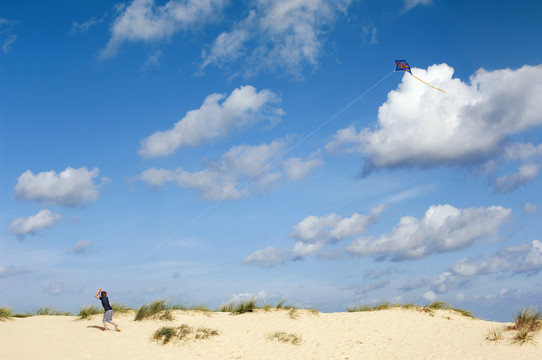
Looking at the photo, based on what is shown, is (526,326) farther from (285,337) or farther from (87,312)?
(87,312)

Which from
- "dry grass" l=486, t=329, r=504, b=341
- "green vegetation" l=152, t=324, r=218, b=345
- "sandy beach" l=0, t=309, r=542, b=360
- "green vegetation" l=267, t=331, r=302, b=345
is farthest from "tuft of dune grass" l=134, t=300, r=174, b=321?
"dry grass" l=486, t=329, r=504, b=341

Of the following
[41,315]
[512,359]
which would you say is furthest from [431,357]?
[41,315]

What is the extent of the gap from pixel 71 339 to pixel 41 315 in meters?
5.77

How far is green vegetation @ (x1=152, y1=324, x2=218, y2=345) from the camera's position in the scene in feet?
57.3

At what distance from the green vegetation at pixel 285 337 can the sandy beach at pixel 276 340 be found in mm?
127

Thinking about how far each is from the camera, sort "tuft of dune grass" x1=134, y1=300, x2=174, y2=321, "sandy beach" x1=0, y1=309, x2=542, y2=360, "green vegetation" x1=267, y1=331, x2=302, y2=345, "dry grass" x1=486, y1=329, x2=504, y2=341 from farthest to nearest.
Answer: "tuft of dune grass" x1=134, y1=300, x2=174, y2=321 → "green vegetation" x1=267, y1=331, x2=302, y2=345 → "dry grass" x1=486, y1=329, x2=504, y2=341 → "sandy beach" x1=0, y1=309, x2=542, y2=360

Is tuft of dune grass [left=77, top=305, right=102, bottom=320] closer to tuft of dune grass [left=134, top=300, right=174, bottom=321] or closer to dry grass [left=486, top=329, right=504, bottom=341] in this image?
tuft of dune grass [left=134, top=300, right=174, bottom=321]

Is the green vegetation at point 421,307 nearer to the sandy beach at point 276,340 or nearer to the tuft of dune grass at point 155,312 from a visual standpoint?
the sandy beach at point 276,340

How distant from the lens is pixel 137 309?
21.8 m

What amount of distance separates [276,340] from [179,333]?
148 inches

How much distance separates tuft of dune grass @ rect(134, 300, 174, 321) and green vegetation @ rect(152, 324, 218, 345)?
2353 mm

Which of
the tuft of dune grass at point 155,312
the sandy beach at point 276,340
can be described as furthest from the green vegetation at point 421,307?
the tuft of dune grass at point 155,312

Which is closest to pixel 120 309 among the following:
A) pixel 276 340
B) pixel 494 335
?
pixel 276 340

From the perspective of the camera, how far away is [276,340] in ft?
58.7
